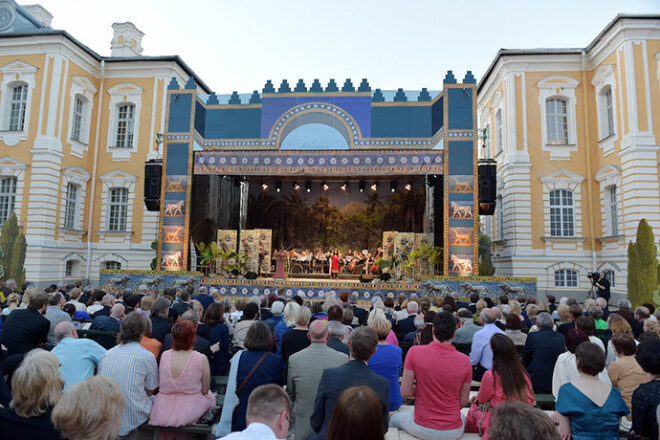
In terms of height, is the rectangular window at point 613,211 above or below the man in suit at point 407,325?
above

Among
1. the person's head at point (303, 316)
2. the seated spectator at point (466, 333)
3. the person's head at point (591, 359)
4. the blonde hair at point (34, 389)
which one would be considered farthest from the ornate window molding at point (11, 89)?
the person's head at point (591, 359)

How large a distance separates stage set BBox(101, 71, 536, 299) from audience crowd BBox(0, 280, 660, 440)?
346 inches

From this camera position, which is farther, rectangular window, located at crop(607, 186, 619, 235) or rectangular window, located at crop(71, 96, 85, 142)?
rectangular window, located at crop(71, 96, 85, 142)

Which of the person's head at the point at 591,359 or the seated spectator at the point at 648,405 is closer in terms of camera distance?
the seated spectator at the point at 648,405

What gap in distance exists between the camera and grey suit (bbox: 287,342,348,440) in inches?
133

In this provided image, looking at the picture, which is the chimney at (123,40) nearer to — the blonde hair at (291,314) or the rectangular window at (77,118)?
the rectangular window at (77,118)

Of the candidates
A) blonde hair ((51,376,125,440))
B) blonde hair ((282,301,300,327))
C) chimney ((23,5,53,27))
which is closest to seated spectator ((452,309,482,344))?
blonde hair ((282,301,300,327))

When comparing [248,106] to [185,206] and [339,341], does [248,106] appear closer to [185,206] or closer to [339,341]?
[185,206]

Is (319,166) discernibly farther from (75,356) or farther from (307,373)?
(307,373)

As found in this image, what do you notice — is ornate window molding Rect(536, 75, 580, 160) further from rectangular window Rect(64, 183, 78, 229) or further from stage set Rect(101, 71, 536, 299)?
rectangular window Rect(64, 183, 78, 229)

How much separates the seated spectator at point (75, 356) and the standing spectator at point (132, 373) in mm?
121

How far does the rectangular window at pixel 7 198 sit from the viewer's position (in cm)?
1791

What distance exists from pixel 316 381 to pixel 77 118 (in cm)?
2017

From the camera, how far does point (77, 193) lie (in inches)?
753
